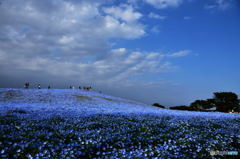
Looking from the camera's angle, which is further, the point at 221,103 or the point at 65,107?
the point at 221,103

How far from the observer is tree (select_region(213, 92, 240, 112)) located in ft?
128

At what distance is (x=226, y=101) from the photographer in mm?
39875

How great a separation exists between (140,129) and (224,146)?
3716mm

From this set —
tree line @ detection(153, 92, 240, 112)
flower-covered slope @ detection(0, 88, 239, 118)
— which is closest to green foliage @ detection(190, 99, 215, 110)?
tree line @ detection(153, 92, 240, 112)

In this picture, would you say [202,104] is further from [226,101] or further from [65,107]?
[65,107]

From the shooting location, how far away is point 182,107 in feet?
136

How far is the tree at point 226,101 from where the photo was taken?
39.1m

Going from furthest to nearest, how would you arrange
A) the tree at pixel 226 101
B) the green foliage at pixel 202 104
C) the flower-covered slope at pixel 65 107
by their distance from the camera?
the green foliage at pixel 202 104 → the tree at pixel 226 101 → the flower-covered slope at pixel 65 107

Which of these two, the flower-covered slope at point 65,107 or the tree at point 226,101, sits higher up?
the tree at point 226,101

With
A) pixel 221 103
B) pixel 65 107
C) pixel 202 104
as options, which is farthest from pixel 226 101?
pixel 65 107

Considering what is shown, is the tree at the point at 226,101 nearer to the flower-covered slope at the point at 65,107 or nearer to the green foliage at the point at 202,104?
the green foliage at the point at 202,104

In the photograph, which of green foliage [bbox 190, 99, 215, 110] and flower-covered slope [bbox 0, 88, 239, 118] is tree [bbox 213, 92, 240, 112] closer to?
green foliage [bbox 190, 99, 215, 110]

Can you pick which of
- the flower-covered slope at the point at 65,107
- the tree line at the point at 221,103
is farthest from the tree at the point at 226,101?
the flower-covered slope at the point at 65,107

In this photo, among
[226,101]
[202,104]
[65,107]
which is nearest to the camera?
[65,107]
